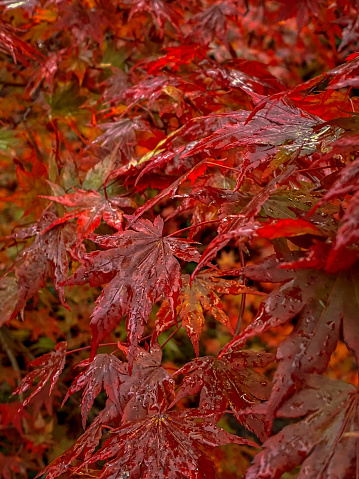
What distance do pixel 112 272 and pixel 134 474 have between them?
0.98 ft

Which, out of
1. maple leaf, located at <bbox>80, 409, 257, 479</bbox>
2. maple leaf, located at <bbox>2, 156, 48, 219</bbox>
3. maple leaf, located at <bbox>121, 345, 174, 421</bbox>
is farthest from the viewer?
maple leaf, located at <bbox>2, 156, 48, 219</bbox>

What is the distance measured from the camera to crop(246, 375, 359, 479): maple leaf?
418 mm

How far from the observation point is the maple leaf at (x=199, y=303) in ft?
2.40

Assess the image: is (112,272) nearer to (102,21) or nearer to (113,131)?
(113,131)

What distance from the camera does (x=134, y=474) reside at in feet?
2.02

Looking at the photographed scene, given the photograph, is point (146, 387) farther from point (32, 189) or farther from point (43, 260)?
point (32, 189)

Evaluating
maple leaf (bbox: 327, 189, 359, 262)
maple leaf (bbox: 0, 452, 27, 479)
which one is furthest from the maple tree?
maple leaf (bbox: 0, 452, 27, 479)

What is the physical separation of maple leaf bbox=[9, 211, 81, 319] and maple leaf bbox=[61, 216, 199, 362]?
0.20 metres

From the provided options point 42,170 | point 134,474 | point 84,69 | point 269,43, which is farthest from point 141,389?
point 269,43

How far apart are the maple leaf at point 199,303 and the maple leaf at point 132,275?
0.08 m

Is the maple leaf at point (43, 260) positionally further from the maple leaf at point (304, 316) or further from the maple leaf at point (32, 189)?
the maple leaf at point (304, 316)

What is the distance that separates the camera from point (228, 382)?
723mm

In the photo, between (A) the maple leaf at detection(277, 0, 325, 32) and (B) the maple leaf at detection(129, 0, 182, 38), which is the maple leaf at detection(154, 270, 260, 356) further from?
(A) the maple leaf at detection(277, 0, 325, 32)

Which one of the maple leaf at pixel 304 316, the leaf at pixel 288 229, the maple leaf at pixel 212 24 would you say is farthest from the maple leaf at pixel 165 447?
the maple leaf at pixel 212 24
